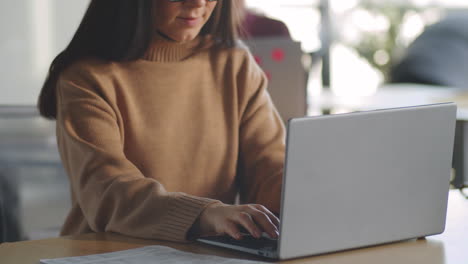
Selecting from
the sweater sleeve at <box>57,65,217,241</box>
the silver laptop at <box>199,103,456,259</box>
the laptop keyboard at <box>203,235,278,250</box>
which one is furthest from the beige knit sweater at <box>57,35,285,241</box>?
the silver laptop at <box>199,103,456,259</box>

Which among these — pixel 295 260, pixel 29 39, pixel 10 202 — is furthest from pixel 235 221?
pixel 29 39

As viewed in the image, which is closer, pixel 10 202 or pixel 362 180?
pixel 362 180

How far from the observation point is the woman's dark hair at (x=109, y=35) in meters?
1.41

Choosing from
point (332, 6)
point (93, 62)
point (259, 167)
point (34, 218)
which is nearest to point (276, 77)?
point (259, 167)

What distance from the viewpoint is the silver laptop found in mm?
976

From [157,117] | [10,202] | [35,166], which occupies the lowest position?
[35,166]

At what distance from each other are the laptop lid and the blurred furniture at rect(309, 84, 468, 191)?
144cm

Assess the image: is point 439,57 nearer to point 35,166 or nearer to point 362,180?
point 35,166

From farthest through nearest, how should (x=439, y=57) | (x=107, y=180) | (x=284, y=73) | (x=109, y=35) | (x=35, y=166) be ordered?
(x=439, y=57)
(x=35, y=166)
(x=284, y=73)
(x=109, y=35)
(x=107, y=180)

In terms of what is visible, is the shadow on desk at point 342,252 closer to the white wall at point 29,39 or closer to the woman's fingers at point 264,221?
the woman's fingers at point 264,221

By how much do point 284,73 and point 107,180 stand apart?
0.83 m

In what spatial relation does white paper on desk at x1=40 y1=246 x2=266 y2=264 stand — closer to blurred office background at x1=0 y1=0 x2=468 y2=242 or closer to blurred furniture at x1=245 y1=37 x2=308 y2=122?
blurred office background at x1=0 y1=0 x2=468 y2=242

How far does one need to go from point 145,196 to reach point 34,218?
1691 millimetres

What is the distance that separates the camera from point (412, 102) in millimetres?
2895
